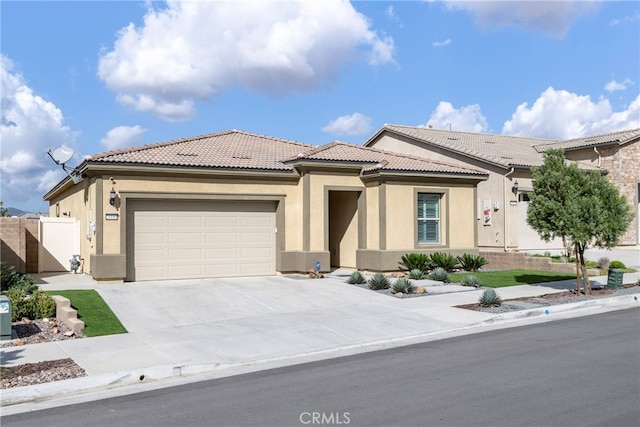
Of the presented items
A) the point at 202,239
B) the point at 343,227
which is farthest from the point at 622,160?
the point at 202,239

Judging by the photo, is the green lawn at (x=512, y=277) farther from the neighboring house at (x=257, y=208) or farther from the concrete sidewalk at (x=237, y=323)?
the neighboring house at (x=257, y=208)

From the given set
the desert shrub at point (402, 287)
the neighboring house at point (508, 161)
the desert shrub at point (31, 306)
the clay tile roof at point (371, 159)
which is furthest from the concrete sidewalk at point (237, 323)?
the neighboring house at point (508, 161)

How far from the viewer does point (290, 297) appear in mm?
15953

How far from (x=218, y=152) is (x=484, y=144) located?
51.7 ft

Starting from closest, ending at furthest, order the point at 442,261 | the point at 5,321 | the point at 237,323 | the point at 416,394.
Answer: the point at 416,394
the point at 5,321
the point at 237,323
the point at 442,261

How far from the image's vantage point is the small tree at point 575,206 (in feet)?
52.6

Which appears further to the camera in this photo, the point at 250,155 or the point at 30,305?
the point at 250,155

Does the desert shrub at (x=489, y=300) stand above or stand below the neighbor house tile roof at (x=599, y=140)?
below

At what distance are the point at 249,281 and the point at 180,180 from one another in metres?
3.83

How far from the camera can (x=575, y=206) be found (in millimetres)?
15977

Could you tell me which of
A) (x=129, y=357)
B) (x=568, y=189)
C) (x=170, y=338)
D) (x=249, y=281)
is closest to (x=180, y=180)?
(x=249, y=281)

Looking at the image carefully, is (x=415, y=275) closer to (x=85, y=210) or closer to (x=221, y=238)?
(x=221, y=238)

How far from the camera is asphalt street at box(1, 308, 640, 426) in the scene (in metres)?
6.64
